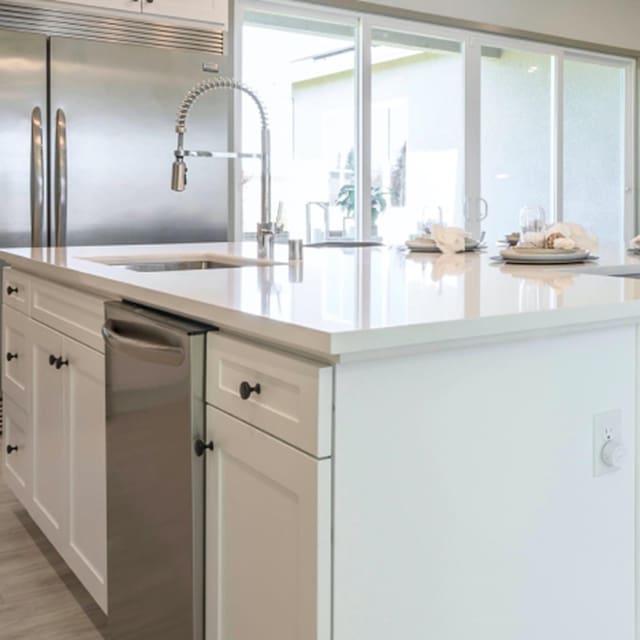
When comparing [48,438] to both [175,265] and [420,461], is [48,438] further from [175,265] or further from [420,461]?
[420,461]

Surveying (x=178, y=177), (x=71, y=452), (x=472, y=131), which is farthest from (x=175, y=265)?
(x=472, y=131)

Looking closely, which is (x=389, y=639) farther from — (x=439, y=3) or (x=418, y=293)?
(x=439, y=3)

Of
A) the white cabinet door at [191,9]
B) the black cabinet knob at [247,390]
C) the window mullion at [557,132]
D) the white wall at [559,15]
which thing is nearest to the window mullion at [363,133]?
the white wall at [559,15]

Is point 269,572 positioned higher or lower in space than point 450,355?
lower

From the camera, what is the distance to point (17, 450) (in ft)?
8.65

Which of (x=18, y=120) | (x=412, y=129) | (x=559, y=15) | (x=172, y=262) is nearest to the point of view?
(x=172, y=262)

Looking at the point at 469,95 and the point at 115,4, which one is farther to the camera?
the point at 469,95

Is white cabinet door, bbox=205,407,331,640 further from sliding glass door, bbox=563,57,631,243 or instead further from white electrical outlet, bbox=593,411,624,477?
sliding glass door, bbox=563,57,631,243

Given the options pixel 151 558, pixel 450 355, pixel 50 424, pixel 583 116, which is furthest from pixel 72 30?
pixel 583 116

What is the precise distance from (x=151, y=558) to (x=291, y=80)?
3.93 meters

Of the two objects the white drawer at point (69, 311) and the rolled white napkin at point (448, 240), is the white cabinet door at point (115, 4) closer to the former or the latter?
the white drawer at point (69, 311)

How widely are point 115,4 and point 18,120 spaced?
706 millimetres

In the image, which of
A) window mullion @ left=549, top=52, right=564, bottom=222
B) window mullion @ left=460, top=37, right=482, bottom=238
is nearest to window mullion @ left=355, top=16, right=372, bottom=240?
window mullion @ left=460, top=37, right=482, bottom=238

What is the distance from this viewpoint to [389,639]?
1.11 metres
